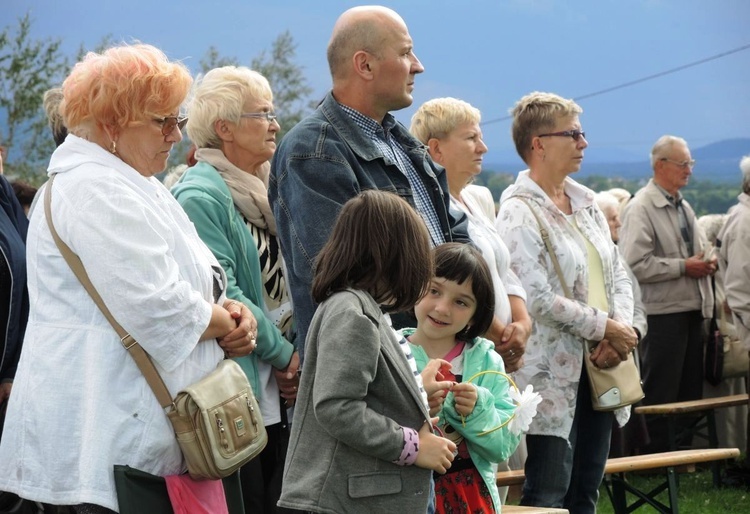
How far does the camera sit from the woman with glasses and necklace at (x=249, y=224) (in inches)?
162

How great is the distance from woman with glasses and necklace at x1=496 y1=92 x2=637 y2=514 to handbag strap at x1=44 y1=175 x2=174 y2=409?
7.07 ft

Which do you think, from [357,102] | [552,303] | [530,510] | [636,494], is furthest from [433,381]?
[636,494]

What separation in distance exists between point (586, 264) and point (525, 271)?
0.33 meters

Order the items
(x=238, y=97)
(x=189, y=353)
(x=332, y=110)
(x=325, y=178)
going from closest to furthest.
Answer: (x=189, y=353), (x=325, y=178), (x=332, y=110), (x=238, y=97)

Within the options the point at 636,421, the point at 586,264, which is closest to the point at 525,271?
the point at 586,264

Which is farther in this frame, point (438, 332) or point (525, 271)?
point (525, 271)

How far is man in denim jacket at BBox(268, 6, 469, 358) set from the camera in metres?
3.53

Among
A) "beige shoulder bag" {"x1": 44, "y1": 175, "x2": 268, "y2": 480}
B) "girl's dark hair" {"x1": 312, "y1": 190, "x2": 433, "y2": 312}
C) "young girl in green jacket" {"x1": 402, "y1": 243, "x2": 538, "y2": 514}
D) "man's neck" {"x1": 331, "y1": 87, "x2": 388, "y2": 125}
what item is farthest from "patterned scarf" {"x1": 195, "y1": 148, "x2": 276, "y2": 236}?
"girl's dark hair" {"x1": 312, "y1": 190, "x2": 433, "y2": 312}

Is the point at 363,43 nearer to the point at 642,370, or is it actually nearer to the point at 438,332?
the point at 438,332

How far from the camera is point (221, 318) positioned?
10.9 ft

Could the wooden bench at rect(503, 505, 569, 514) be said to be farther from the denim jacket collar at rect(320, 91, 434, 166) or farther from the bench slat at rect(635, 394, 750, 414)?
the bench slat at rect(635, 394, 750, 414)

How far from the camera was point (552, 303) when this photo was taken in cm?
490

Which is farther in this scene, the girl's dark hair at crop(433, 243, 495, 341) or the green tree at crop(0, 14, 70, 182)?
the green tree at crop(0, 14, 70, 182)

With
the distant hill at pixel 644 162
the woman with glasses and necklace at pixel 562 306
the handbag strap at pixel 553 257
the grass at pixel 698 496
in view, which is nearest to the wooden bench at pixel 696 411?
the grass at pixel 698 496
